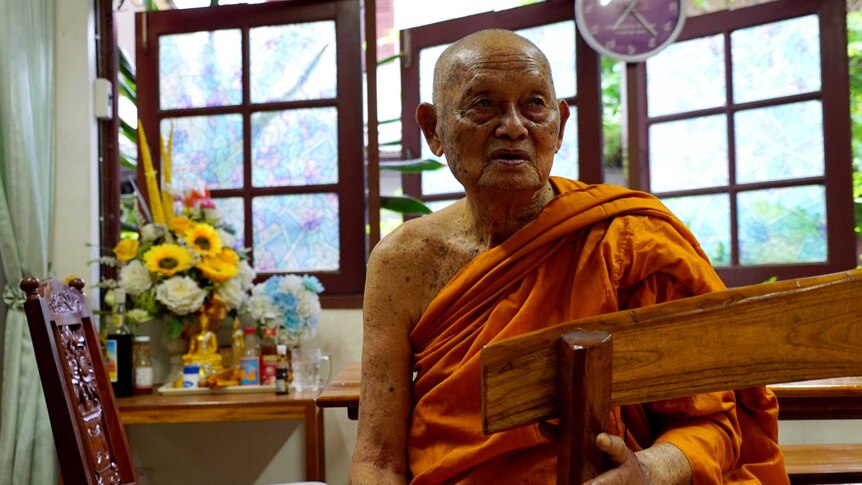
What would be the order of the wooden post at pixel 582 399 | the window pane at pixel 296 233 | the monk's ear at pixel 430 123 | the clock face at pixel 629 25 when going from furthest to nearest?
the window pane at pixel 296 233, the clock face at pixel 629 25, the monk's ear at pixel 430 123, the wooden post at pixel 582 399

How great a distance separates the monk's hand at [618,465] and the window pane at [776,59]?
9.14 ft

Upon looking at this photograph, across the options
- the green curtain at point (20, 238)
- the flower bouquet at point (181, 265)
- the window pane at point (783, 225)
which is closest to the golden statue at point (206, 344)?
the flower bouquet at point (181, 265)

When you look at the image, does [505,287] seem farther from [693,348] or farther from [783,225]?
[783,225]

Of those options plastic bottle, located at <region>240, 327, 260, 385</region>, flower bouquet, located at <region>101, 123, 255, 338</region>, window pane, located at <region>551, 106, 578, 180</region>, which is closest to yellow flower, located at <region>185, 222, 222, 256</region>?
flower bouquet, located at <region>101, 123, 255, 338</region>

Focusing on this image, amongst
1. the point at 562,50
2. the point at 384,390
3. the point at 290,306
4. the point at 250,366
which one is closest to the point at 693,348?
the point at 384,390

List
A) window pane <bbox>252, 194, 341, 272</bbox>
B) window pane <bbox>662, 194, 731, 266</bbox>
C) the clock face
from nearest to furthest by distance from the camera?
the clock face < window pane <bbox>252, 194, 341, 272</bbox> < window pane <bbox>662, 194, 731, 266</bbox>

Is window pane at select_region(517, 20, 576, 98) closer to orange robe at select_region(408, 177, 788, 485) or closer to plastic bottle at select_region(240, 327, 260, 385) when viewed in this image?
plastic bottle at select_region(240, 327, 260, 385)

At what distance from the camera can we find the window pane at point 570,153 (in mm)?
2977

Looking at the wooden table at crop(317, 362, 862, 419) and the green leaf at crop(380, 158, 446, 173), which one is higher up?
the green leaf at crop(380, 158, 446, 173)

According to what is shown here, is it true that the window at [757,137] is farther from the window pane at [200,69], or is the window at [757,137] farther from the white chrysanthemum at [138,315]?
the white chrysanthemum at [138,315]

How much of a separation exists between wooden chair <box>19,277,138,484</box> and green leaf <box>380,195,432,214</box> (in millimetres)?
1381

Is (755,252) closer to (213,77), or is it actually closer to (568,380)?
(213,77)

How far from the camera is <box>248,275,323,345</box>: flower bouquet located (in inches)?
103

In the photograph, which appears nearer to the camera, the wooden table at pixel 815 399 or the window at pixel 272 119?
the wooden table at pixel 815 399
